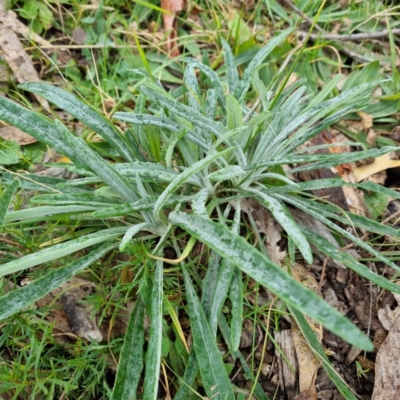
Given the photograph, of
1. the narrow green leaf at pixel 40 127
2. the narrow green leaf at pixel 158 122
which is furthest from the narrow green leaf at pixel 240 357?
the narrow green leaf at pixel 40 127

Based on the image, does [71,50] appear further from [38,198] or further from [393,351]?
[393,351]

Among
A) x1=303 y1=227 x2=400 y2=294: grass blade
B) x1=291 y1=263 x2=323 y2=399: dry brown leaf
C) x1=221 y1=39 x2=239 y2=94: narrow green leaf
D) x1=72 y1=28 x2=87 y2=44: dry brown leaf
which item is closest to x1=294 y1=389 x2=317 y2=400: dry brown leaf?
x1=291 y1=263 x2=323 y2=399: dry brown leaf

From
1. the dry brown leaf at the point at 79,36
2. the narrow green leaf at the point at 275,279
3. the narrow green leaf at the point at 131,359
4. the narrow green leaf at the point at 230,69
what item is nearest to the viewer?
the narrow green leaf at the point at 275,279

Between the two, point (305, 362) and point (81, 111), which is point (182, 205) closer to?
point (81, 111)

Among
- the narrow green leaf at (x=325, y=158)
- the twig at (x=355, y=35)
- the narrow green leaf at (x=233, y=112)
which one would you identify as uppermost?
the narrow green leaf at (x=233, y=112)

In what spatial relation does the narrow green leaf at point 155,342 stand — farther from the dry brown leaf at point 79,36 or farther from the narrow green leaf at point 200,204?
the dry brown leaf at point 79,36

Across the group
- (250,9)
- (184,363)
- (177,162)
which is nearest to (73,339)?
(184,363)

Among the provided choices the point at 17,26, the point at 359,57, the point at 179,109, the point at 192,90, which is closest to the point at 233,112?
the point at 179,109
